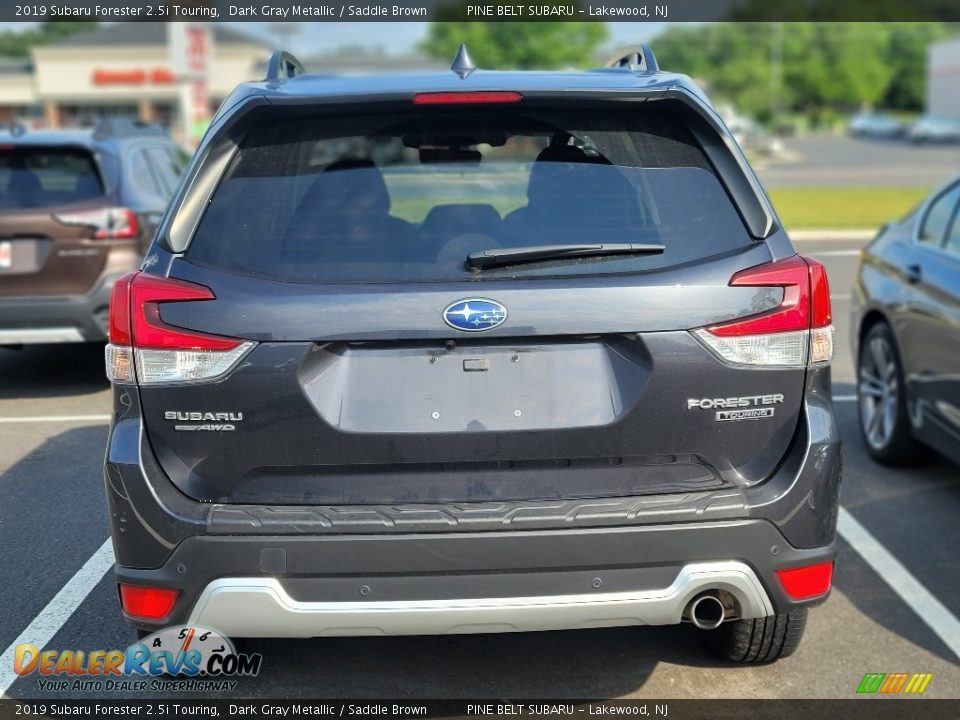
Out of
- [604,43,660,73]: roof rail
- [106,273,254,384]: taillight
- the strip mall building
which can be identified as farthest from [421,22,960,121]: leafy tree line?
[106,273,254,384]: taillight

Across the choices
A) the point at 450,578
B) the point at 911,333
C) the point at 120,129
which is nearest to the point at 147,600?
the point at 450,578

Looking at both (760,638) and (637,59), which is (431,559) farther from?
(637,59)

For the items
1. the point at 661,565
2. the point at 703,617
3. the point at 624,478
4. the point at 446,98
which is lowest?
the point at 703,617

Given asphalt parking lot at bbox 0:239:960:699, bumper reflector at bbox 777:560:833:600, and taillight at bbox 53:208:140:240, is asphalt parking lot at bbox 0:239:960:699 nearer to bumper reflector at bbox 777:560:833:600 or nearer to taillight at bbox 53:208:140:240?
bumper reflector at bbox 777:560:833:600

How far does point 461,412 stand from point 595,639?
4.71 feet

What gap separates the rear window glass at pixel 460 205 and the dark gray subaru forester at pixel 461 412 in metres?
0.01

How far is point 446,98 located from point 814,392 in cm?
133

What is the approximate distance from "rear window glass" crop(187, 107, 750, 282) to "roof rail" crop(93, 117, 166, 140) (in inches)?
219

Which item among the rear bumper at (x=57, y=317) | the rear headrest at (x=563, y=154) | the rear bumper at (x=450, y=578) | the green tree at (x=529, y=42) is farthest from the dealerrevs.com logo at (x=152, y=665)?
the green tree at (x=529, y=42)

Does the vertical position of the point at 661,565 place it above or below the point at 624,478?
below

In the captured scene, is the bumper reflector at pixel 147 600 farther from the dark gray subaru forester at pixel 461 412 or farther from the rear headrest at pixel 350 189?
the rear headrest at pixel 350 189

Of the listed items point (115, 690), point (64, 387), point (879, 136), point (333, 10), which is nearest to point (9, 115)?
point (879, 136)

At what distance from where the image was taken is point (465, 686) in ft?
12.7

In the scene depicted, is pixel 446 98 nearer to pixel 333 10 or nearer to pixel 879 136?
pixel 333 10
